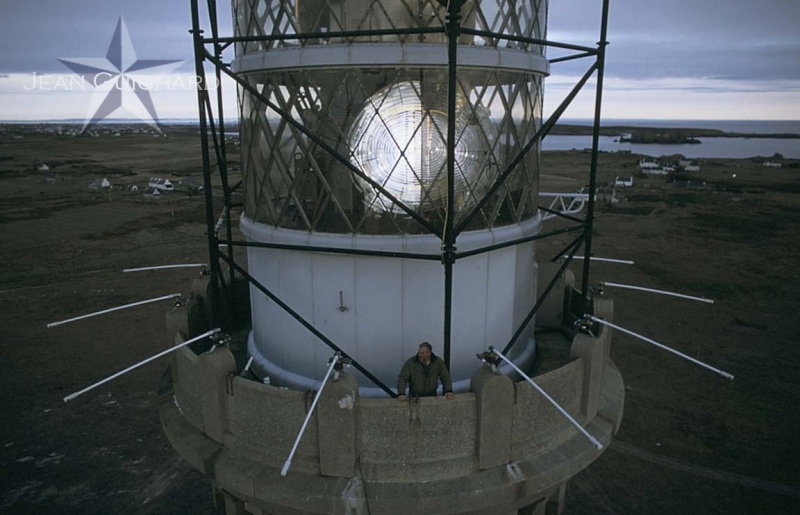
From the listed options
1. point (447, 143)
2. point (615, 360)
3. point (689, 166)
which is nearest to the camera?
point (447, 143)

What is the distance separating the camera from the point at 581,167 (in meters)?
85.6

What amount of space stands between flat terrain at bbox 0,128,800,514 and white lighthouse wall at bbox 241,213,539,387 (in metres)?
7.09

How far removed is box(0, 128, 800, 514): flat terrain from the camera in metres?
12.8

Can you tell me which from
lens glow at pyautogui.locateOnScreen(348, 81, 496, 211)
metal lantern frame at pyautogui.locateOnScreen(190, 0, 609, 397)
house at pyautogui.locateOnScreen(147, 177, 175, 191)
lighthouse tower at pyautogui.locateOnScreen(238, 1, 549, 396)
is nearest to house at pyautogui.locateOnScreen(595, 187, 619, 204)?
house at pyautogui.locateOnScreen(147, 177, 175, 191)

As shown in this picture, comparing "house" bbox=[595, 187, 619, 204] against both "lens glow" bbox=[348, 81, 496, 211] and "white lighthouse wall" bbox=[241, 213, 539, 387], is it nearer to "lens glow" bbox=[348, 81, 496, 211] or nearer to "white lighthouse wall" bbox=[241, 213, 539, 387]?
"white lighthouse wall" bbox=[241, 213, 539, 387]

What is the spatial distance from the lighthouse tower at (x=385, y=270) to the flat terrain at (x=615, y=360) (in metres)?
6.97

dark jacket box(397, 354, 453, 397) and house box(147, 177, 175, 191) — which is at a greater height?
dark jacket box(397, 354, 453, 397)

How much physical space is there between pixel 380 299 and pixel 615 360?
14582 millimetres

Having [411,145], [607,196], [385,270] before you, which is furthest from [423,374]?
[607,196]

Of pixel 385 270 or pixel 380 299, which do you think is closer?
pixel 385 270

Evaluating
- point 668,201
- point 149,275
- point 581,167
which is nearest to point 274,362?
point 149,275

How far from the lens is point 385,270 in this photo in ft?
22.0

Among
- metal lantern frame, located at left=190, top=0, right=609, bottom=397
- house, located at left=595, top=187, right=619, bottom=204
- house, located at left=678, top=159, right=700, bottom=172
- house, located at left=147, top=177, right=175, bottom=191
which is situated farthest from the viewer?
house, located at left=678, top=159, right=700, bottom=172

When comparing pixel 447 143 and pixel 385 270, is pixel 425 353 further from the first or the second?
pixel 447 143
